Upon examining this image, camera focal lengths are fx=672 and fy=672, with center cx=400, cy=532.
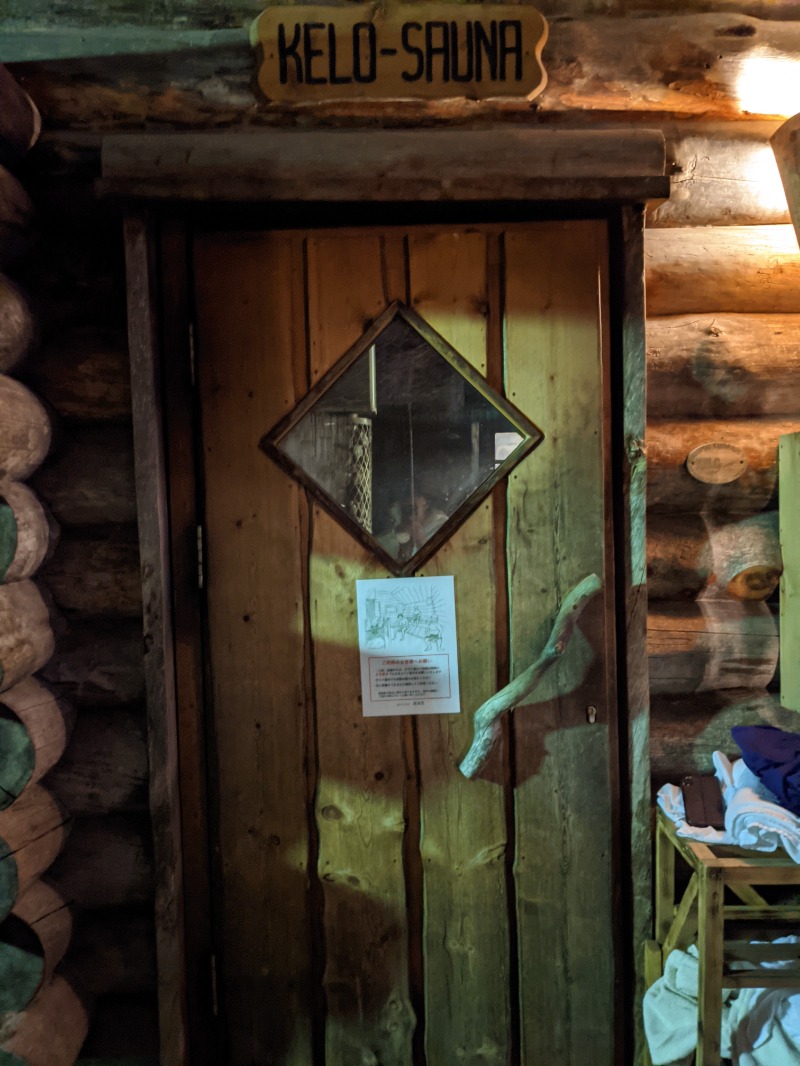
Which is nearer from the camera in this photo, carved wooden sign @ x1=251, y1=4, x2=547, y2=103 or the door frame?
the door frame

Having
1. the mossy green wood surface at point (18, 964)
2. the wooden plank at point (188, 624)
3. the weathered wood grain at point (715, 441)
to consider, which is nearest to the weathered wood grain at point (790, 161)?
the weathered wood grain at point (715, 441)

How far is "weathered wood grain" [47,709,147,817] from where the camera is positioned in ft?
5.71

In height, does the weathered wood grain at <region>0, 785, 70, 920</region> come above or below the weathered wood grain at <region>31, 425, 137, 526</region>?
below

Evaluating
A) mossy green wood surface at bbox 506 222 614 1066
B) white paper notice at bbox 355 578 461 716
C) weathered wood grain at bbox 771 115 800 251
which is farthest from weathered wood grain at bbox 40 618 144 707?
weathered wood grain at bbox 771 115 800 251

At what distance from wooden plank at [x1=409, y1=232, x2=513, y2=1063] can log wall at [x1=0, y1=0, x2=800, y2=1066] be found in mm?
458

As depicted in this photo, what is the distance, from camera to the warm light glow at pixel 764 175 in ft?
5.79

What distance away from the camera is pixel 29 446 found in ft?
5.20

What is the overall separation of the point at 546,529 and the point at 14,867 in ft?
4.87

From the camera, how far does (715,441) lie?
174 centimetres

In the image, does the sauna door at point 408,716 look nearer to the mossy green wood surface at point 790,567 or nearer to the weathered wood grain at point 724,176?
the weathered wood grain at point 724,176

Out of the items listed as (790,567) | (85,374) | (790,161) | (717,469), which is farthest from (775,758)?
(85,374)

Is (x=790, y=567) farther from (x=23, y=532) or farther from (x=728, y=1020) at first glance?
(x=23, y=532)

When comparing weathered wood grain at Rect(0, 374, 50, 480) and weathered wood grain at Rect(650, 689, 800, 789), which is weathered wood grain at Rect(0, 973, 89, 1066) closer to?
weathered wood grain at Rect(0, 374, 50, 480)

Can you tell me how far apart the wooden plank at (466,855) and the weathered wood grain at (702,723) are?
0.46 m
